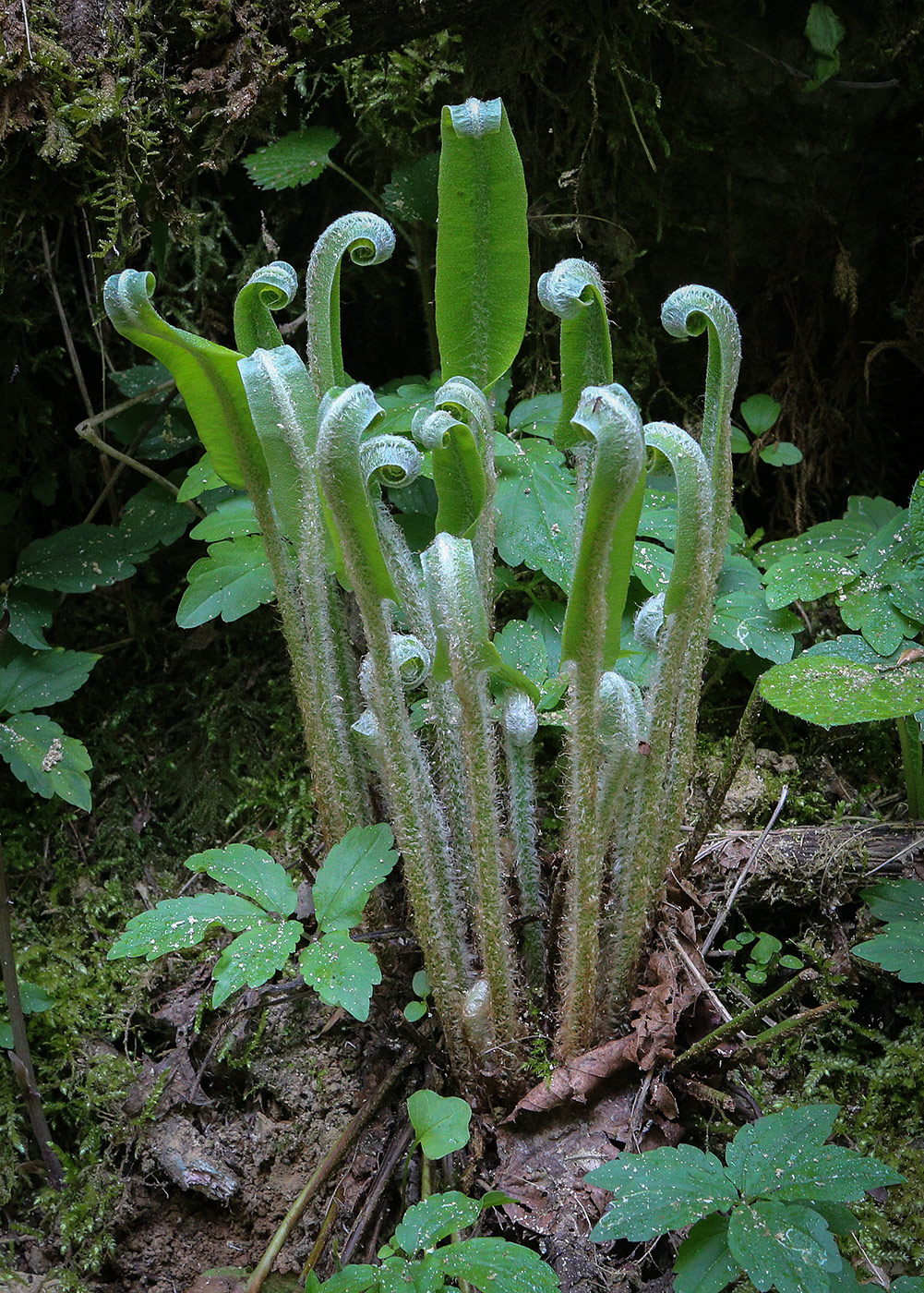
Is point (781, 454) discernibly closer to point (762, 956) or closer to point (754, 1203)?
point (762, 956)

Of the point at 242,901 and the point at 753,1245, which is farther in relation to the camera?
the point at 242,901

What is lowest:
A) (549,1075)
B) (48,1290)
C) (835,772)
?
(48,1290)

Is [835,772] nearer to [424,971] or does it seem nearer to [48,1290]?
[424,971]

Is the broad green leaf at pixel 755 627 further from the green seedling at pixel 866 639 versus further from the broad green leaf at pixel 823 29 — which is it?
the broad green leaf at pixel 823 29

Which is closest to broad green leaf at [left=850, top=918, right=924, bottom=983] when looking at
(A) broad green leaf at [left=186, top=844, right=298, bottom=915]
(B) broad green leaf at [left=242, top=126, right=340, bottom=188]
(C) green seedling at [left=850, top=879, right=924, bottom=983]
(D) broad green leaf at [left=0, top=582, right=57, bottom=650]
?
(C) green seedling at [left=850, top=879, right=924, bottom=983]

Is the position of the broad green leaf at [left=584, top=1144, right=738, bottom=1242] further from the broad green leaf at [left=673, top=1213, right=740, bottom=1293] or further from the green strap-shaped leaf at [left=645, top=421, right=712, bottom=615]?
the green strap-shaped leaf at [left=645, top=421, right=712, bottom=615]

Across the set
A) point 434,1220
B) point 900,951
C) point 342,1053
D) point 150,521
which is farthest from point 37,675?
point 900,951

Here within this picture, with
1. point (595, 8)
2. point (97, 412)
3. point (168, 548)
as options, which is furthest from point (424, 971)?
point (595, 8)
